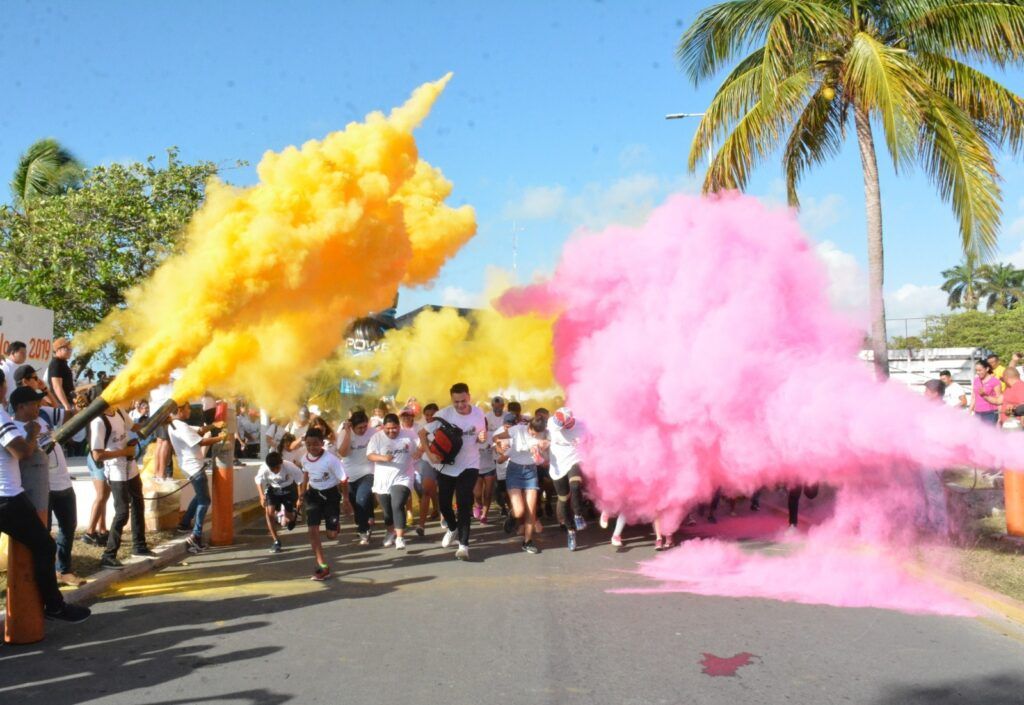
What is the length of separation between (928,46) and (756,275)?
5.63 meters

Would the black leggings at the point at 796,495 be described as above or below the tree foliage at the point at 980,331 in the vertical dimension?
below

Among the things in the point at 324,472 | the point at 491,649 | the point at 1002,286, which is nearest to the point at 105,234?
the point at 324,472

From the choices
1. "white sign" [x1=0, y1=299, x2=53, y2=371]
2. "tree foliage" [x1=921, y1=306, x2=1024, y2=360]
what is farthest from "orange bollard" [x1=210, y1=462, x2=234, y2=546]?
"tree foliage" [x1=921, y1=306, x2=1024, y2=360]

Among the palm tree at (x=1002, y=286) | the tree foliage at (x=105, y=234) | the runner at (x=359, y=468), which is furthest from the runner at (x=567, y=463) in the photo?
the palm tree at (x=1002, y=286)

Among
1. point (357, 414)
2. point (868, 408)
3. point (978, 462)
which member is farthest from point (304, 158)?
point (978, 462)

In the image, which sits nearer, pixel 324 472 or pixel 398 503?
pixel 324 472

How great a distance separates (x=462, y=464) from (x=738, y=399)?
9.70ft

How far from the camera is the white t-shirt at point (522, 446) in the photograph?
9141mm

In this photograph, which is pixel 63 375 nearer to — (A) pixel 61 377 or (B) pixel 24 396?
(A) pixel 61 377

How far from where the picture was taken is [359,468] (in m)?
9.95

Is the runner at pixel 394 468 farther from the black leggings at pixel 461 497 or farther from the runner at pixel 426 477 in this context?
the runner at pixel 426 477

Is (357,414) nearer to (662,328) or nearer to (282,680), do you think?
(662,328)

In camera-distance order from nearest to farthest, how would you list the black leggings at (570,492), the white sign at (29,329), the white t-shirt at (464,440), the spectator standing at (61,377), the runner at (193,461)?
the spectator standing at (61,377)
the white t-shirt at (464,440)
the runner at (193,461)
the black leggings at (570,492)
the white sign at (29,329)

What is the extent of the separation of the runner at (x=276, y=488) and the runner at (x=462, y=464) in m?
1.91
